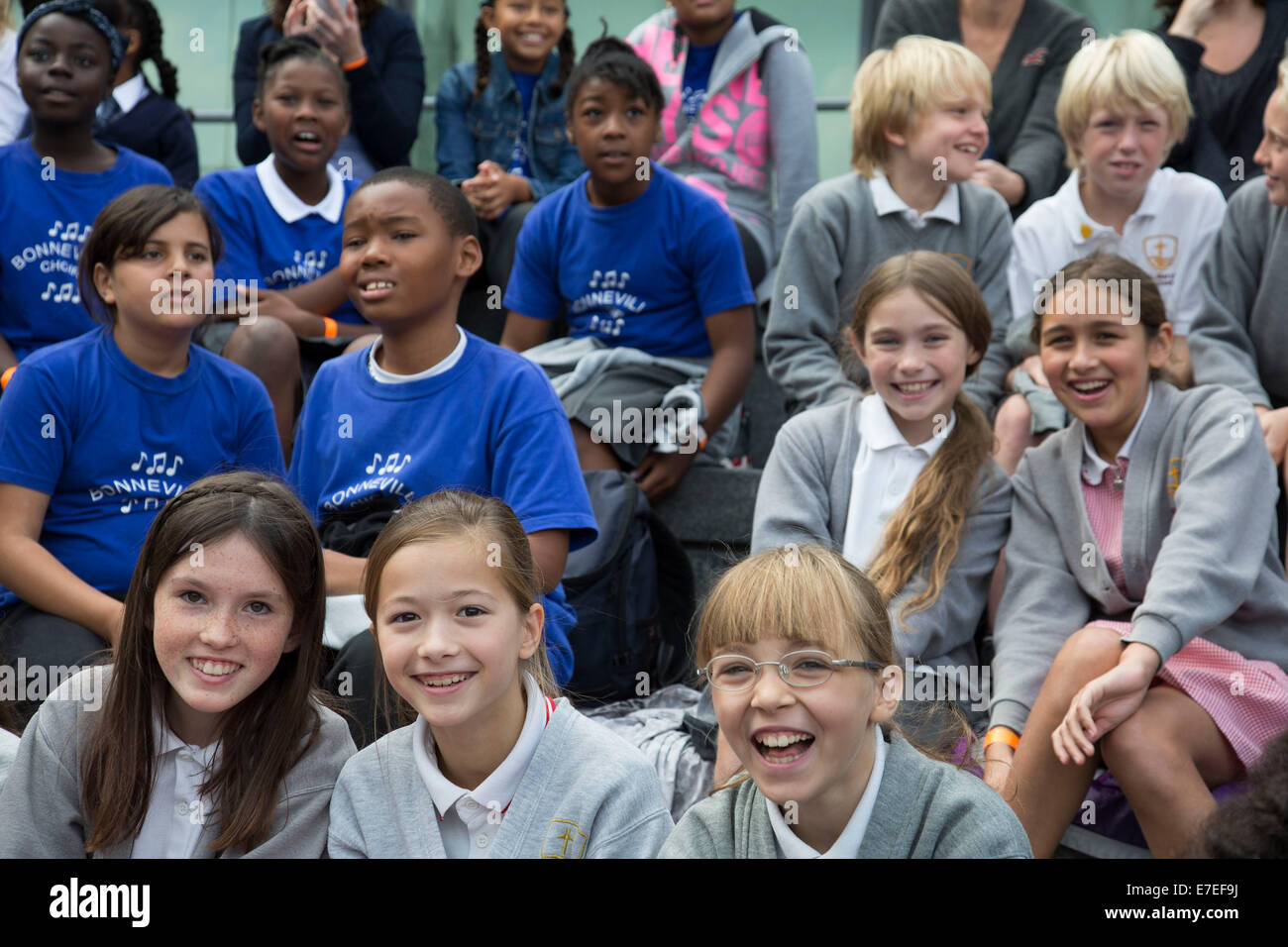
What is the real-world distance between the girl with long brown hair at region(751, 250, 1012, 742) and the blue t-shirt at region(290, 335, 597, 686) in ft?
1.35

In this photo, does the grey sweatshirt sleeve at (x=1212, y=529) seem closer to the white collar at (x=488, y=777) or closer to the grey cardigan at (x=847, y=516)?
the grey cardigan at (x=847, y=516)

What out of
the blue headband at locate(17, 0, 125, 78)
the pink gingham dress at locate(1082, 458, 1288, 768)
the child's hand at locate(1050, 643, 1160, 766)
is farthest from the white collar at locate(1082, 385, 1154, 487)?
the blue headband at locate(17, 0, 125, 78)

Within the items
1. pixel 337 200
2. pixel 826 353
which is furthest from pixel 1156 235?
pixel 337 200

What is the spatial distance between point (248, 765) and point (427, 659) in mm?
294

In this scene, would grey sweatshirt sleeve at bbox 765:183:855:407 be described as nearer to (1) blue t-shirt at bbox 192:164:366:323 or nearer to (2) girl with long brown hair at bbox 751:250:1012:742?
(2) girl with long brown hair at bbox 751:250:1012:742

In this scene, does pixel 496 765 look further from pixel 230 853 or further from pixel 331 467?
pixel 331 467

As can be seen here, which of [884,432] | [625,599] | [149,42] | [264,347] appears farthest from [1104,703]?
[149,42]

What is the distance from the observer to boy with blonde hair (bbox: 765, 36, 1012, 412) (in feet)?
10.7

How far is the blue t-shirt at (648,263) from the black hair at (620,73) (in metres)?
0.19

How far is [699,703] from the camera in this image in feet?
8.38

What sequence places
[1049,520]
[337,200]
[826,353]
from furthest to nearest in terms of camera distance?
1. [337,200]
2. [826,353]
3. [1049,520]

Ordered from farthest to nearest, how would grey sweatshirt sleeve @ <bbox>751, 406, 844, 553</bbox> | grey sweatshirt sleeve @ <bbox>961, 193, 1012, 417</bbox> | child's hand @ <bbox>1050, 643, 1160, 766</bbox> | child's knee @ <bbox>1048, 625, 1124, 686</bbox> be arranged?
grey sweatshirt sleeve @ <bbox>961, 193, 1012, 417</bbox> → grey sweatshirt sleeve @ <bbox>751, 406, 844, 553</bbox> → child's knee @ <bbox>1048, 625, 1124, 686</bbox> → child's hand @ <bbox>1050, 643, 1160, 766</bbox>

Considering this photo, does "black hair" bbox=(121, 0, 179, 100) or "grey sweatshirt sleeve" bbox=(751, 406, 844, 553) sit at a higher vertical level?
"black hair" bbox=(121, 0, 179, 100)

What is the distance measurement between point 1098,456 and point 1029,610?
0.34 m
